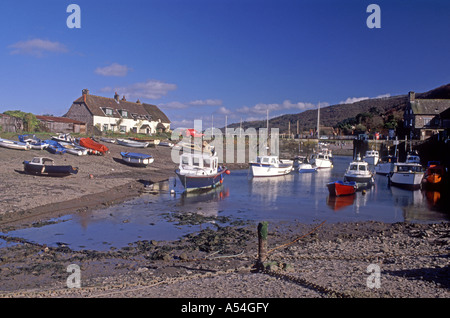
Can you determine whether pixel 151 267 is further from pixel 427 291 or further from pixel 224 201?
pixel 224 201

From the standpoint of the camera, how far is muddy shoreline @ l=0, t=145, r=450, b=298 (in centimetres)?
866

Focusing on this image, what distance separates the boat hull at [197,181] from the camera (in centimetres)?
2836

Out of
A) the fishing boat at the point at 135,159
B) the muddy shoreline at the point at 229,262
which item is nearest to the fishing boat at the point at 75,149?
the fishing boat at the point at 135,159

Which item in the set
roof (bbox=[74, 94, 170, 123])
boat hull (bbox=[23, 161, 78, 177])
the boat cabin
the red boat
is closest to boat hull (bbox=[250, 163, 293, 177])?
the boat cabin

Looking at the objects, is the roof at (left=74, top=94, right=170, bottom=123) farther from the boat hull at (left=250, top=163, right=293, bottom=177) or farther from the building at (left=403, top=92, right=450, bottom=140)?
the building at (left=403, top=92, right=450, bottom=140)

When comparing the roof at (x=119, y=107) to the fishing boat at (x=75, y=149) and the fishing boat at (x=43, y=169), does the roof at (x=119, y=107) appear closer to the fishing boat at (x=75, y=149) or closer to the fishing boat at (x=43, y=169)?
the fishing boat at (x=75, y=149)

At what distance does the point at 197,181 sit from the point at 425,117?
5036 centimetres

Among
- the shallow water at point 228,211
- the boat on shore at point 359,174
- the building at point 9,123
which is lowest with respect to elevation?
the shallow water at point 228,211

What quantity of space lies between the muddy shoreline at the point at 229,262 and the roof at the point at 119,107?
1656 inches

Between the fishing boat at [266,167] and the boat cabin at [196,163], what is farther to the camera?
the fishing boat at [266,167]

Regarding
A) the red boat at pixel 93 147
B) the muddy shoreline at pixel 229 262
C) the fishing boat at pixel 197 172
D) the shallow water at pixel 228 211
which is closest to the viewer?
the muddy shoreline at pixel 229 262

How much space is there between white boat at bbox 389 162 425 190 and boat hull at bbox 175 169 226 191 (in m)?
16.4

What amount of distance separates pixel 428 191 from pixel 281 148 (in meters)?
47.8
